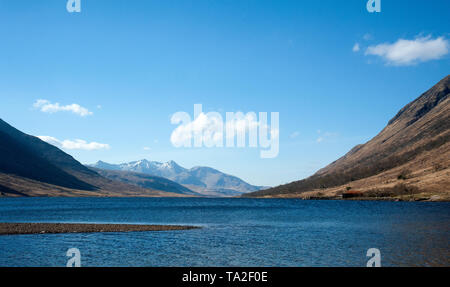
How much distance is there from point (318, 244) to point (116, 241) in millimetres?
35301

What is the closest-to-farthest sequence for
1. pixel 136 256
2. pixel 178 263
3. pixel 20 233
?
pixel 178 263
pixel 136 256
pixel 20 233

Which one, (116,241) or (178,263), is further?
(116,241)

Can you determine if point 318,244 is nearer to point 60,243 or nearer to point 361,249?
point 361,249

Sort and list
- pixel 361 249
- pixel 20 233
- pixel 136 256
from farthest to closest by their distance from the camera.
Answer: pixel 20 233 → pixel 361 249 → pixel 136 256
